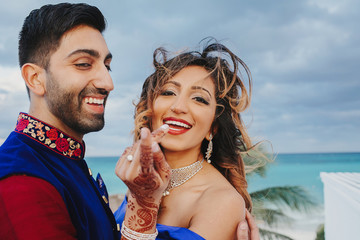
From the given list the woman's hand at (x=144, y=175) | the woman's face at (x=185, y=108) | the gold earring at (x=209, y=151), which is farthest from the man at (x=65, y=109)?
the gold earring at (x=209, y=151)

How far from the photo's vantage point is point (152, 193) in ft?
7.30

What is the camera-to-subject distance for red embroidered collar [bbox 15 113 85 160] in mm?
2484

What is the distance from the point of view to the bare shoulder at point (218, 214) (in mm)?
3133

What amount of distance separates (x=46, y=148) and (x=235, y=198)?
67.8 inches

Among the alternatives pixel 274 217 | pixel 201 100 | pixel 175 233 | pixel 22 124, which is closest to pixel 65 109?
pixel 22 124

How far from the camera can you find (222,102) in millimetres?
3928

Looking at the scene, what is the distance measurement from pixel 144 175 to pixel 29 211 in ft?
2.05

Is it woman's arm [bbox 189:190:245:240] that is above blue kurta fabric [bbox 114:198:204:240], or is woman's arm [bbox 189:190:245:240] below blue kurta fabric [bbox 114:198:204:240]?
above

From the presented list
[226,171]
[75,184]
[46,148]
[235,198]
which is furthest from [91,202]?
[226,171]

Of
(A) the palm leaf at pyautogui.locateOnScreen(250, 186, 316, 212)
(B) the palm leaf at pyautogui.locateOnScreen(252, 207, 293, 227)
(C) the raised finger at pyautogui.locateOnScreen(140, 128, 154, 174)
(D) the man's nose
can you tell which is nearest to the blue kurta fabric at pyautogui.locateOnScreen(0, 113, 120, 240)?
(D) the man's nose

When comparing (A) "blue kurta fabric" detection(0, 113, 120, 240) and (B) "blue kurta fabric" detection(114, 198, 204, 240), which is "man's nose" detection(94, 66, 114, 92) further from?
(B) "blue kurta fabric" detection(114, 198, 204, 240)

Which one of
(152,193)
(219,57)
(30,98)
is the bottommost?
(152,193)

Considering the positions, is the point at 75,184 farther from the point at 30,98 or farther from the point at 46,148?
the point at 30,98

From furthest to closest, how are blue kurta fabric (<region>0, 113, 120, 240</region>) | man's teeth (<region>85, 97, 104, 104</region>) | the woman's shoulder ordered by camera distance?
1. the woman's shoulder
2. man's teeth (<region>85, 97, 104, 104</region>)
3. blue kurta fabric (<region>0, 113, 120, 240</region>)
